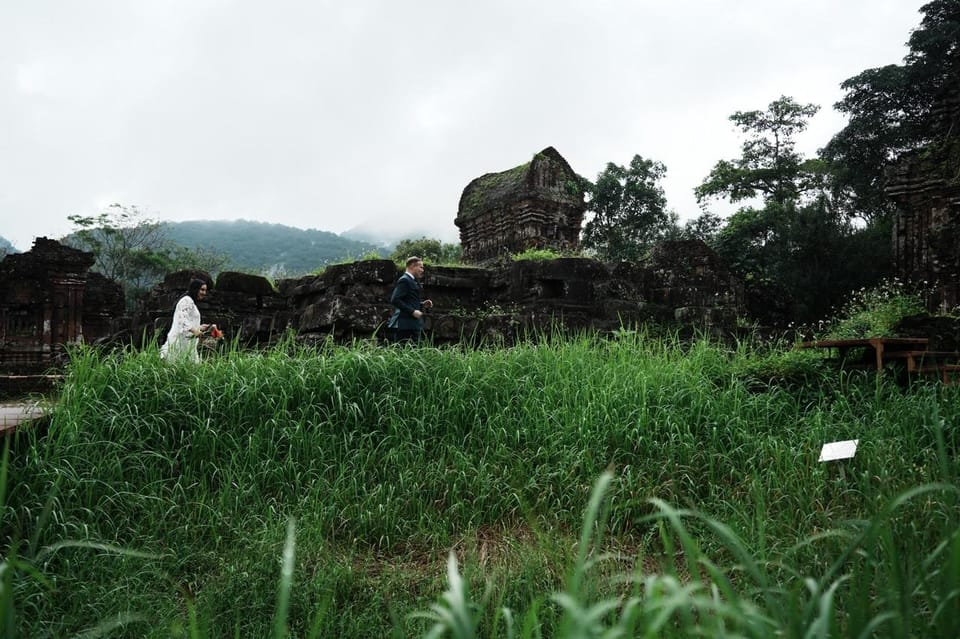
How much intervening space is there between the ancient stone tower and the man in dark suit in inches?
217

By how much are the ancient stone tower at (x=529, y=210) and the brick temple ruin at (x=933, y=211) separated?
21.6 feet

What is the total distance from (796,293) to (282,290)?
544 inches

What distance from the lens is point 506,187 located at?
531 inches

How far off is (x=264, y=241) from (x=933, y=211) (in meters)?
84.1

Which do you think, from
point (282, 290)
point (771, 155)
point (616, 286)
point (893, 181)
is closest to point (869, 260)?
point (893, 181)

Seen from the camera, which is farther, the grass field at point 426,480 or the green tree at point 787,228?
the green tree at point 787,228

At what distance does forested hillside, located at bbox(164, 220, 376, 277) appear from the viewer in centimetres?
7250

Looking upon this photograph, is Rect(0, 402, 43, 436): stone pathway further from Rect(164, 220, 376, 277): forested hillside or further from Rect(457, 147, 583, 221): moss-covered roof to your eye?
Rect(164, 220, 376, 277): forested hillside

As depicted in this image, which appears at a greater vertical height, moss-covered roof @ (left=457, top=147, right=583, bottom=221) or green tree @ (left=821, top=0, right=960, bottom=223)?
green tree @ (left=821, top=0, right=960, bottom=223)

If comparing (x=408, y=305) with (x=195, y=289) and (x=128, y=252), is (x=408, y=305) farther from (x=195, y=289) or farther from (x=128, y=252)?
(x=128, y=252)

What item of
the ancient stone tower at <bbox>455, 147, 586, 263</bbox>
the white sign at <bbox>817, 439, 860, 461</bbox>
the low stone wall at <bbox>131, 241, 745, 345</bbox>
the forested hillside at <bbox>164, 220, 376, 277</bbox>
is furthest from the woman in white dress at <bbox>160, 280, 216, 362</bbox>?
the forested hillside at <bbox>164, 220, 376, 277</bbox>

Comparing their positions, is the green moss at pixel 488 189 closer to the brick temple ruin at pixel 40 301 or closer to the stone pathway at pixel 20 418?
the brick temple ruin at pixel 40 301

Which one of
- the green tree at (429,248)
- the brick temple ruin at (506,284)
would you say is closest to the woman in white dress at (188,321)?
the brick temple ruin at (506,284)

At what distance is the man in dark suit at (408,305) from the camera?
698 centimetres
